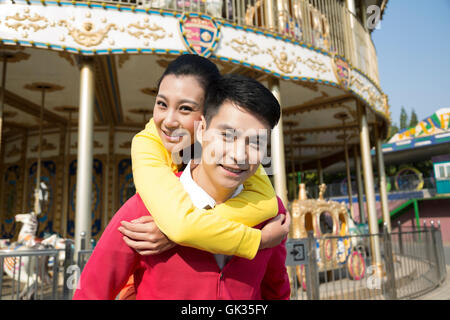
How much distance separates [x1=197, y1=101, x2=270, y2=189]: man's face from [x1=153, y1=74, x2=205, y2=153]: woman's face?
12 cm

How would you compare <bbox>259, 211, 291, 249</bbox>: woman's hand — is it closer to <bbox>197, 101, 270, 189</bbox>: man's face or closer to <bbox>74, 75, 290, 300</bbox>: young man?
<bbox>74, 75, 290, 300</bbox>: young man

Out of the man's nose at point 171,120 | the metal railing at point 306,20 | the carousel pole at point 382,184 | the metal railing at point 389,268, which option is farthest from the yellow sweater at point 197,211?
the carousel pole at point 382,184

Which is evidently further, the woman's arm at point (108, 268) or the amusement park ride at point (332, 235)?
the amusement park ride at point (332, 235)

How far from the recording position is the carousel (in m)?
4.71

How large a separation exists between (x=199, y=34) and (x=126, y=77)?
7.02 ft

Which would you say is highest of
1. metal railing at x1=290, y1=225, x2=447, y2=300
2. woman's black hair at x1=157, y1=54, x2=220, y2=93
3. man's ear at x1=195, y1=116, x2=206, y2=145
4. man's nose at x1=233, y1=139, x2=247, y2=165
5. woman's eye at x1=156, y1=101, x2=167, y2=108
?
woman's black hair at x1=157, y1=54, x2=220, y2=93

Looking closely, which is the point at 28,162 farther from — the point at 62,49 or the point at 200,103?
the point at 200,103

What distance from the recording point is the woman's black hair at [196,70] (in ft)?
3.89

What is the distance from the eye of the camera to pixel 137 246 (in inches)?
42.4

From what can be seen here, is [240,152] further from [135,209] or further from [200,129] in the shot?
[135,209]

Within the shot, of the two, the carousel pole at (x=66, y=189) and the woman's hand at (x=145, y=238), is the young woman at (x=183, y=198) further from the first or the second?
the carousel pole at (x=66, y=189)

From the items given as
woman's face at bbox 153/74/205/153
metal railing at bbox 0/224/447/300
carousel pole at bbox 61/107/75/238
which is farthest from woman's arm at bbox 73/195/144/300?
carousel pole at bbox 61/107/75/238

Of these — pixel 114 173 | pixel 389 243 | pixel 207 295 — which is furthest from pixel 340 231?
pixel 207 295
